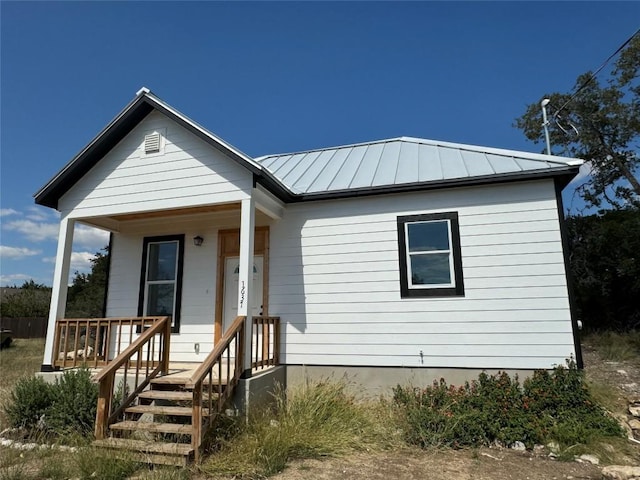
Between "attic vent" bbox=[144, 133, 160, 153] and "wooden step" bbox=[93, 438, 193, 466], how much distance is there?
15.3ft

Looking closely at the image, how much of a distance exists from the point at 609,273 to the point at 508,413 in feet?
31.5

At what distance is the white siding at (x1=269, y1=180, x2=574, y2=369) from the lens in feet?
20.0

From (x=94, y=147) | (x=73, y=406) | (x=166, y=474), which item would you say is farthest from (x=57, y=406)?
(x=94, y=147)

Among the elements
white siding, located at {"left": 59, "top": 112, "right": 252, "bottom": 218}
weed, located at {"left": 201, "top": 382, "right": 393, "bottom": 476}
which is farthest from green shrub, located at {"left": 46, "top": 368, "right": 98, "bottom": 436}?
white siding, located at {"left": 59, "top": 112, "right": 252, "bottom": 218}

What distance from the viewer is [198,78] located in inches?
351

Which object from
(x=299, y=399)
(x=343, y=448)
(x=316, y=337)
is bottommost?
(x=343, y=448)

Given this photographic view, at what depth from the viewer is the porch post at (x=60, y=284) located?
6.82 metres

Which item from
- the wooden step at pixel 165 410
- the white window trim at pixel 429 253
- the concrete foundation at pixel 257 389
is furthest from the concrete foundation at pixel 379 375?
the wooden step at pixel 165 410

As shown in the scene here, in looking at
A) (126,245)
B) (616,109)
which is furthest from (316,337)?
(616,109)

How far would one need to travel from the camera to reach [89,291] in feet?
76.1

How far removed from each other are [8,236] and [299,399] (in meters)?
8.77

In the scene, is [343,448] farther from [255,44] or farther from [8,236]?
[8,236]

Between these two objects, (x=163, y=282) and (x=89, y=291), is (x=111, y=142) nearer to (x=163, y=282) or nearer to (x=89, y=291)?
(x=163, y=282)

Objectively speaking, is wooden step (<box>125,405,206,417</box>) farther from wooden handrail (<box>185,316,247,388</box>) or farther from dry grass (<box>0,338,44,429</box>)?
dry grass (<box>0,338,44,429</box>)
